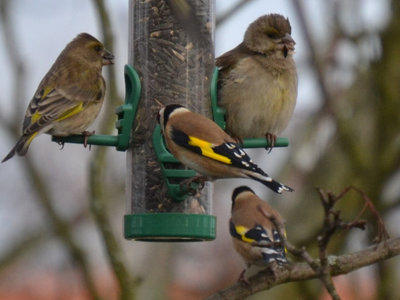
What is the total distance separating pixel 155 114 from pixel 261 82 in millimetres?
1126

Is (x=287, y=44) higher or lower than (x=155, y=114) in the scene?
higher

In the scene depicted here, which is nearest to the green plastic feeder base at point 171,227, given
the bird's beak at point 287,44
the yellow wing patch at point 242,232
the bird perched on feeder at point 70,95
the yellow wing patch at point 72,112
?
the yellow wing patch at point 242,232

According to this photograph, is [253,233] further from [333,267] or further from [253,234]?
[333,267]

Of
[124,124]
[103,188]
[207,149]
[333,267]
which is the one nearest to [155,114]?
[124,124]

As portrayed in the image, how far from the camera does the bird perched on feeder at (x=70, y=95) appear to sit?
838cm

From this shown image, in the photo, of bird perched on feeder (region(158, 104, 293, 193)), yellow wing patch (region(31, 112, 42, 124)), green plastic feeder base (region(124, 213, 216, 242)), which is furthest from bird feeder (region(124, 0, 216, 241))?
yellow wing patch (region(31, 112, 42, 124))

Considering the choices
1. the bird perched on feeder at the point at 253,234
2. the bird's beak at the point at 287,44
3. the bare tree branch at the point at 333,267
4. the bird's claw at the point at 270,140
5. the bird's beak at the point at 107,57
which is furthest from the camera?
the bird's beak at the point at 107,57

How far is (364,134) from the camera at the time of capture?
432 inches

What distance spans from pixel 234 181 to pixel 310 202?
4.28m

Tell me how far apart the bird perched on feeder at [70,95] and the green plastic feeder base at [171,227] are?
0.99 m

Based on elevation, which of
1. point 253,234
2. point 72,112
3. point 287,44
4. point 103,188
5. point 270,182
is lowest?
point 253,234

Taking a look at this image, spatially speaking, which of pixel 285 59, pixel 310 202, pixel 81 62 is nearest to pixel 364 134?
pixel 310 202

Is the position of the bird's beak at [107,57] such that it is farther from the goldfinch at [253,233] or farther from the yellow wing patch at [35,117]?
the goldfinch at [253,233]

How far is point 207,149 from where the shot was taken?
7.04 m
